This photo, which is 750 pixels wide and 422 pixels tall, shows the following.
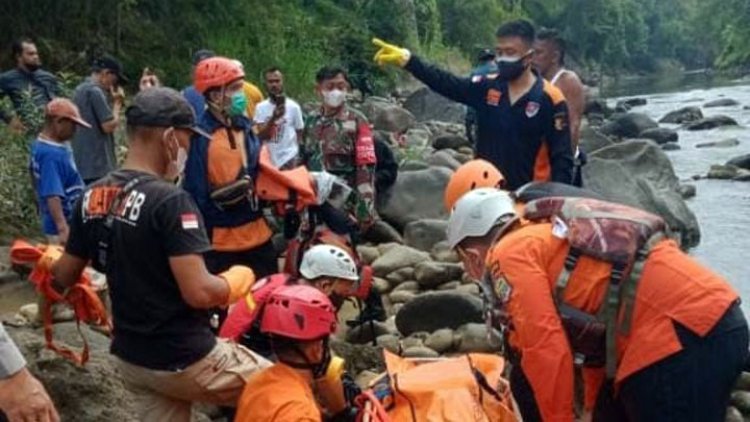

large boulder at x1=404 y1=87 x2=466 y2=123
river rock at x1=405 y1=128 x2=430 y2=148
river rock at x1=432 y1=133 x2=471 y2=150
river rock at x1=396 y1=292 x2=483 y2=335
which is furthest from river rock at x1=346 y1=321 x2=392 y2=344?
large boulder at x1=404 y1=87 x2=466 y2=123

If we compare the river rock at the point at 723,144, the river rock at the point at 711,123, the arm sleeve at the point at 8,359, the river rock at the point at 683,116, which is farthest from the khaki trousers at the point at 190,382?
the river rock at the point at 683,116

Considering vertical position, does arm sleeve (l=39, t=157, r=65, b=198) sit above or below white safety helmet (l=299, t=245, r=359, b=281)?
above

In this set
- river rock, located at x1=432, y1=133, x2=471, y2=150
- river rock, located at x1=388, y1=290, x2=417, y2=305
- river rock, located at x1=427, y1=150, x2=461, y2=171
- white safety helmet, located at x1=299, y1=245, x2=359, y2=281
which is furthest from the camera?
river rock, located at x1=432, y1=133, x2=471, y2=150

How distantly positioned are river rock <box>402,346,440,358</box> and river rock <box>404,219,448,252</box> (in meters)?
3.23

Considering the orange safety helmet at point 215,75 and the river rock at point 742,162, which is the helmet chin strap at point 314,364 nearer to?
the orange safety helmet at point 215,75

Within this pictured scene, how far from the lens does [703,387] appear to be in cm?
330

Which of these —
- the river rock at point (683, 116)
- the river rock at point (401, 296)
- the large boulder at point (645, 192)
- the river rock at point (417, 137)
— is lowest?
the river rock at point (683, 116)

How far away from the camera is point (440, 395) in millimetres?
3643

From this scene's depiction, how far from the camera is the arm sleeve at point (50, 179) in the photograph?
20.6 ft

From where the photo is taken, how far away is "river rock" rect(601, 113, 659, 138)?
80.1ft

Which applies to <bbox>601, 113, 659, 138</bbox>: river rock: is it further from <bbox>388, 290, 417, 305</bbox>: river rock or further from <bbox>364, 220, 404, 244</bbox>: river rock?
<bbox>388, 290, 417, 305</bbox>: river rock

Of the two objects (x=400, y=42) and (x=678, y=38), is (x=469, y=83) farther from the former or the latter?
(x=678, y=38)

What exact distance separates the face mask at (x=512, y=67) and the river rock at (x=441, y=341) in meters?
1.72

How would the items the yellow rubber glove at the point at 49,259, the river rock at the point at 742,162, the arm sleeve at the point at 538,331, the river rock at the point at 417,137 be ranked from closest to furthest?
1. the arm sleeve at the point at 538,331
2. the yellow rubber glove at the point at 49,259
3. the river rock at the point at 417,137
4. the river rock at the point at 742,162
